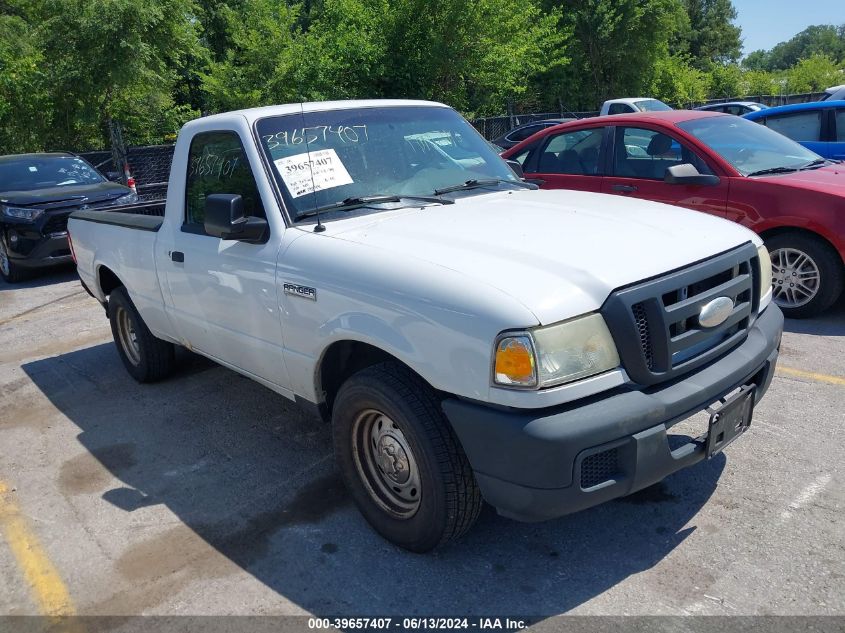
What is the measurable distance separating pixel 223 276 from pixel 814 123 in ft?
26.3

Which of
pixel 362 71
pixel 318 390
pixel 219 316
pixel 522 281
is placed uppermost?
pixel 362 71

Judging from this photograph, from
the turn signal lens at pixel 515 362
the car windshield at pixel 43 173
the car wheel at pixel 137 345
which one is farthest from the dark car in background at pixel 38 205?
the turn signal lens at pixel 515 362

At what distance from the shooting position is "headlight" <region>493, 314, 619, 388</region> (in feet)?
8.54

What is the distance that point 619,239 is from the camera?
123 inches

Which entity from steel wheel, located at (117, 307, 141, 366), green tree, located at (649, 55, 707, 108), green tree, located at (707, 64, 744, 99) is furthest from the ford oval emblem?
green tree, located at (707, 64, 744, 99)

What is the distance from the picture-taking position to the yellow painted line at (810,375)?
15.6 ft

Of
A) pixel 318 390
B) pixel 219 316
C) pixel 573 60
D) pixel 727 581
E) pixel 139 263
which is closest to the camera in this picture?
pixel 727 581

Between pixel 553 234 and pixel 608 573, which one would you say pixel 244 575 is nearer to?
pixel 608 573

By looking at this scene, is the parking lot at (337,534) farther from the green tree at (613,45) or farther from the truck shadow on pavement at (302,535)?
the green tree at (613,45)

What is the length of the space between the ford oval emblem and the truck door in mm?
1965

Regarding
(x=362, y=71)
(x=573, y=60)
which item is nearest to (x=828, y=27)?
(x=573, y=60)

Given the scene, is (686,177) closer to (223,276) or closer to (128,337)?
(223,276)

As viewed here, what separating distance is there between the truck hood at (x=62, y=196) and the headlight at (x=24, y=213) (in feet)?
0.25

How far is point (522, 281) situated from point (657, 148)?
4.52m
